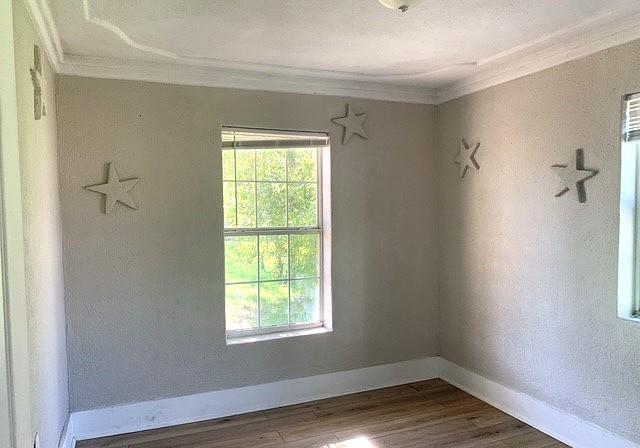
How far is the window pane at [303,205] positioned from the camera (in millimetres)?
3391

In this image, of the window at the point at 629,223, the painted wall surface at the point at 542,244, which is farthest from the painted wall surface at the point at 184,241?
the window at the point at 629,223

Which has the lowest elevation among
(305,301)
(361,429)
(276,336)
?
(361,429)

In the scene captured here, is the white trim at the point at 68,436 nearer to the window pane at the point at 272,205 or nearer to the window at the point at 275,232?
the window at the point at 275,232

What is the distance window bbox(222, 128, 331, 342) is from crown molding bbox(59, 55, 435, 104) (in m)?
0.33

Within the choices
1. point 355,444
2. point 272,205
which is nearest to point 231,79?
point 272,205

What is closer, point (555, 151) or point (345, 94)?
point (555, 151)

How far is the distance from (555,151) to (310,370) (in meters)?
2.22

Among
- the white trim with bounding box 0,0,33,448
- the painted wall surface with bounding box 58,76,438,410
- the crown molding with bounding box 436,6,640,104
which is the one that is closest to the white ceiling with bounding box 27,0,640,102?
the crown molding with bounding box 436,6,640,104

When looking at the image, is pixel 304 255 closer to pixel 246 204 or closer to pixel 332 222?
pixel 332 222

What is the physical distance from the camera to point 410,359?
368 centimetres

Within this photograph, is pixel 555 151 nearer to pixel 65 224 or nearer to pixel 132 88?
pixel 132 88

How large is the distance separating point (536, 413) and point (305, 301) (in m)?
1.71

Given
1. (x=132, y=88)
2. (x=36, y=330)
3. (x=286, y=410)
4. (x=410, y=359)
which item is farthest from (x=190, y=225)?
(x=410, y=359)

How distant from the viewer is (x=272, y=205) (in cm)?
332
